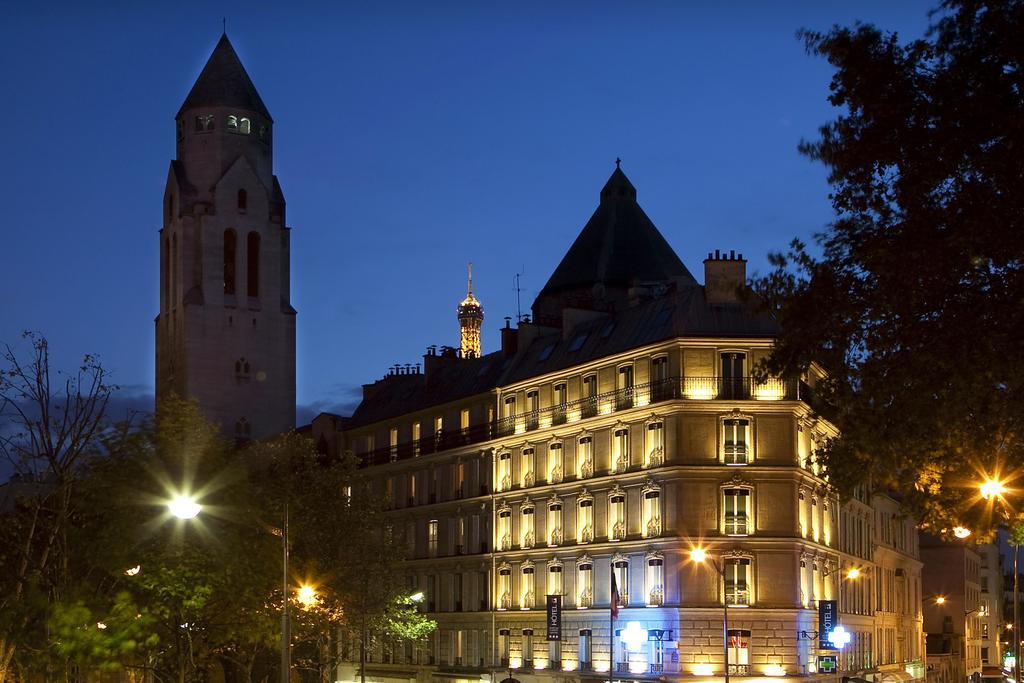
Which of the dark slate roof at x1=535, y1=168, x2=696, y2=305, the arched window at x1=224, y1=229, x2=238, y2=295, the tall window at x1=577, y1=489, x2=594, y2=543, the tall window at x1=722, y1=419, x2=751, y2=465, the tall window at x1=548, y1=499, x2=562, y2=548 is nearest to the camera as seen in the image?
the tall window at x1=722, y1=419, x2=751, y2=465

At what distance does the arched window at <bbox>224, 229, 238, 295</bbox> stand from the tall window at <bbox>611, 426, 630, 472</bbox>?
236ft

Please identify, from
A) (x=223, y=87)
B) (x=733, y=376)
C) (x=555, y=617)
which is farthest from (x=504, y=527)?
(x=223, y=87)

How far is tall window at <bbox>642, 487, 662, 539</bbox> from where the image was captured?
7412 cm

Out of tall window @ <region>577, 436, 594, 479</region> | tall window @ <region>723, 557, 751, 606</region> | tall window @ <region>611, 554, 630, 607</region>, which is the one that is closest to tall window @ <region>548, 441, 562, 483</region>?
tall window @ <region>577, 436, 594, 479</region>

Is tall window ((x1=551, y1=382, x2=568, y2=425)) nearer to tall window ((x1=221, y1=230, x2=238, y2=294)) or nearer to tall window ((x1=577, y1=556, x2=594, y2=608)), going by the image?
tall window ((x1=577, y1=556, x2=594, y2=608))

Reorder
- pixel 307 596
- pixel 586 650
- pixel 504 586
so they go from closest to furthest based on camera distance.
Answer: pixel 307 596
pixel 586 650
pixel 504 586

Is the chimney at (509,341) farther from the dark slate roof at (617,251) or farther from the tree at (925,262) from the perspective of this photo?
the tree at (925,262)

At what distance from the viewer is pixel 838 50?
26.0 metres

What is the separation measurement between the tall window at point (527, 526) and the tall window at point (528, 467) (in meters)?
1.25

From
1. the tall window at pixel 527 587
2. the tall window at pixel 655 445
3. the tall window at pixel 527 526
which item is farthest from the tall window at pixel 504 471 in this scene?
the tall window at pixel 655 445

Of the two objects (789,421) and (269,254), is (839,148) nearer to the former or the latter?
(789,421)

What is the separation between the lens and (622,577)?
2977 inches

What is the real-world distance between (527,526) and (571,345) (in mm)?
9950

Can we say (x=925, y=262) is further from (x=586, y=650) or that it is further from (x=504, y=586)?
(x=504, y=586)
